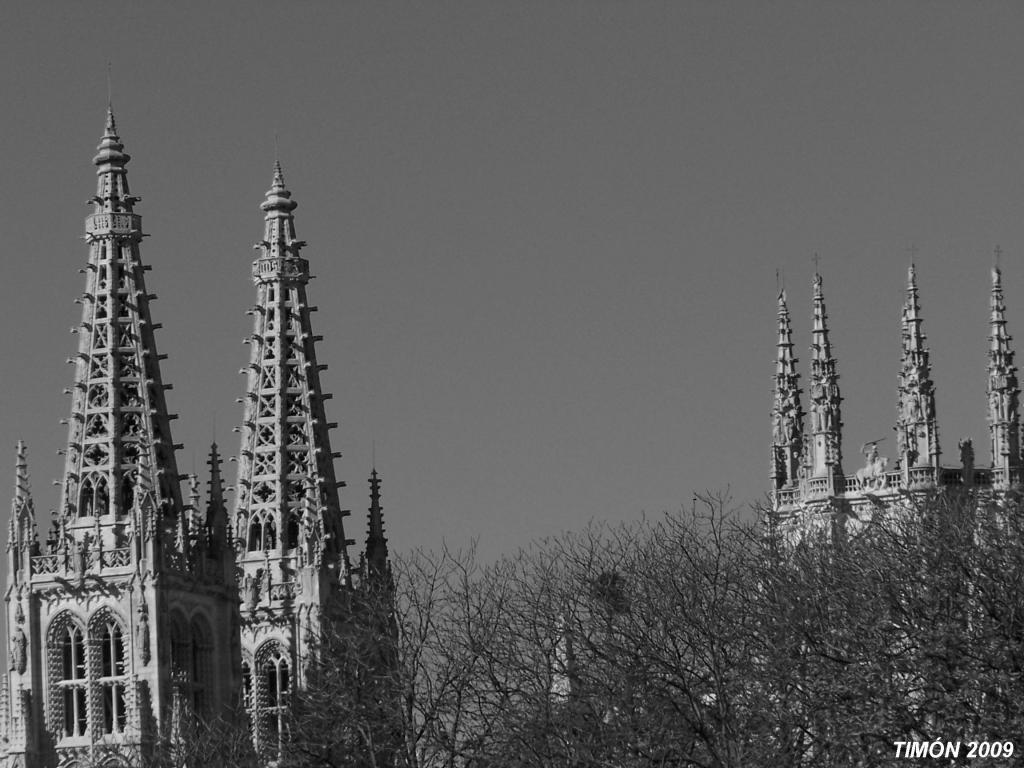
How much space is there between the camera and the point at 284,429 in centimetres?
18712

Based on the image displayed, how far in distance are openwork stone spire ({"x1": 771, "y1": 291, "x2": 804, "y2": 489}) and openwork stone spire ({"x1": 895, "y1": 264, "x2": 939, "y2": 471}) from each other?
6587mm

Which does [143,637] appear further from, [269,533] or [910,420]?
[910,420]

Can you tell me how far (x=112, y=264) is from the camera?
570 ft

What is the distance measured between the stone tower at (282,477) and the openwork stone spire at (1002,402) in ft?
108

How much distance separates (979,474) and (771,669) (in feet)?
207

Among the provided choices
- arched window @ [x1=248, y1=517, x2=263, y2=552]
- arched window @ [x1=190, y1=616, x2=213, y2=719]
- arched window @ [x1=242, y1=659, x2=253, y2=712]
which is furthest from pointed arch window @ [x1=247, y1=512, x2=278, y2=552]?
arched window @ [x1=190, y1=616, x2=213, y2=719]

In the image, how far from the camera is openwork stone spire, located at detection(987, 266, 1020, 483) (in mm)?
172250

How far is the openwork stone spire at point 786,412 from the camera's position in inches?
6934

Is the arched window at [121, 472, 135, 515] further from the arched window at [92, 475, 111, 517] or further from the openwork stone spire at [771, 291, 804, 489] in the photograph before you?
the openwork stone spire at [771, 291, 804, 489]

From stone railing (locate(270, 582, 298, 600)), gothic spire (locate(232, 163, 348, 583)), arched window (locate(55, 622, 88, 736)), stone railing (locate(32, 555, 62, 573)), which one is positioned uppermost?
gothic spire (locate(232, 163, 348, 583))

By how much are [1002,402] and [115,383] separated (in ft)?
128

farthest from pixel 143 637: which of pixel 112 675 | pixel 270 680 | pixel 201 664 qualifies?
pixel 270 680

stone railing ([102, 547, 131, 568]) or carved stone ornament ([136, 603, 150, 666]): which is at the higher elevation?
stone railing ([102, 547, 131, 568])

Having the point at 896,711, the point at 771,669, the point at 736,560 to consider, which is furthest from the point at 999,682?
the point at 736,560
